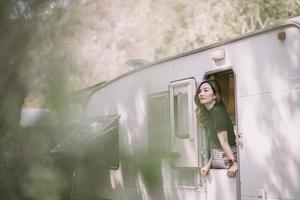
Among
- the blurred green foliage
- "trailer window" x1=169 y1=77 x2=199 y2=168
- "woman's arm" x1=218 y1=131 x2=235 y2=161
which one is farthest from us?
"trailer window" x1=169 y1=77 x2=199 y2=168

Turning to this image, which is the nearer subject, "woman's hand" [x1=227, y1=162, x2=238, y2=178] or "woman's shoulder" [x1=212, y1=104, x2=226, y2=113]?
"woman's hand" [x1=227, y1=162, x2=238, y2=178]

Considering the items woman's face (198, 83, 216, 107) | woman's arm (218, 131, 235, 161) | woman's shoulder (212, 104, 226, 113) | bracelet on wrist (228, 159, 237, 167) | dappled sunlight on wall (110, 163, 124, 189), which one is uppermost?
woman's face (198, 83, 216, 107)

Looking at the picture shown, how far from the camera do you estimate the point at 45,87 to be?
124 cm

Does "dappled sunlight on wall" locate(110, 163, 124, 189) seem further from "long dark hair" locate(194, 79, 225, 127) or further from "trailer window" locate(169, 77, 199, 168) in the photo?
"long dark hair" locate(194, 79, 225, 127)

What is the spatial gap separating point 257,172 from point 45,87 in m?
3.37

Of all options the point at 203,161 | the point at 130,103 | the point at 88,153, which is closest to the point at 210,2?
the point at 130,103

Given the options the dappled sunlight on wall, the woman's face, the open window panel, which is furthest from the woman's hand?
the dappled sunlight on wall

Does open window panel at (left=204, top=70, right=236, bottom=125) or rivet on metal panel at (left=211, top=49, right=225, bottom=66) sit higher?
rivet on metal panel at (left=211, top=49, right=225, bottom=66)

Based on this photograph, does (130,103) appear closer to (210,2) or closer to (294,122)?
(294,122)

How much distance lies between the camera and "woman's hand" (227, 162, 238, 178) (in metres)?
4.66

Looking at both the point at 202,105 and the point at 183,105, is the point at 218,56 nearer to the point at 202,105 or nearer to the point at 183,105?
the point at 202,105

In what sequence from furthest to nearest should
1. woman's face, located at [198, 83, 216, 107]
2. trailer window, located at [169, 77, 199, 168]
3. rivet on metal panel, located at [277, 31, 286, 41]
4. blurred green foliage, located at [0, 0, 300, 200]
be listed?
trailer window, located at [169, 77, 199, 168], woman's face, located at [198, 83, 216, 107], rivet on metal panel, located at [277, 31, 286, 41], blurred green foliage, located at [0, 0, 300, 200]

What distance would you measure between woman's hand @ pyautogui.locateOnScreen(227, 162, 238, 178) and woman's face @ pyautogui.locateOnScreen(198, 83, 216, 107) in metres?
0.69

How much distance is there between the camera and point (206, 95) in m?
5.02
